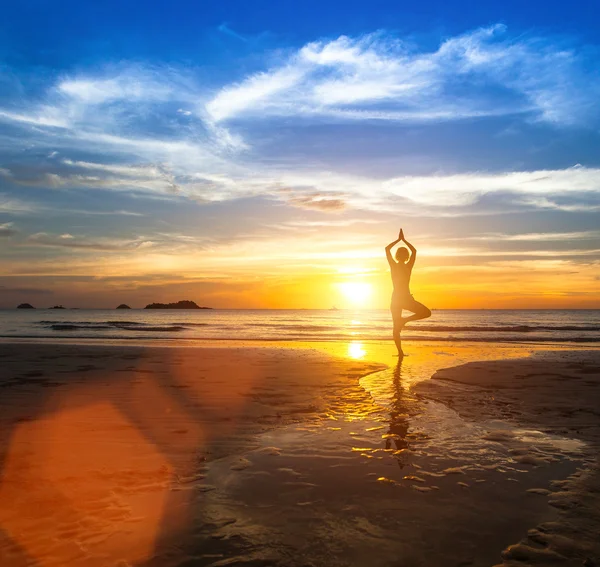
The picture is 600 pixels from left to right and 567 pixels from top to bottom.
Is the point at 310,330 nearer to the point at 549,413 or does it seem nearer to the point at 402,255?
the point at 402,255

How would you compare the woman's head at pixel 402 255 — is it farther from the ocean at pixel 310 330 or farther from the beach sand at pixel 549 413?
the ocean at pixel 310 330

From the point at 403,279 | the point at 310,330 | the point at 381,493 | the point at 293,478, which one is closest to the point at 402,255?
the point at 403,279

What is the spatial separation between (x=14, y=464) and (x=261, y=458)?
2614 millimetres

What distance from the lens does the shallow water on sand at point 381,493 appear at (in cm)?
329

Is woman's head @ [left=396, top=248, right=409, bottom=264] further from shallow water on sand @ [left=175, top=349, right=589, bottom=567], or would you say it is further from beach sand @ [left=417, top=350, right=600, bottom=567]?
shallow water on sand @ [left=175, top=349, right=589, bottom=567]

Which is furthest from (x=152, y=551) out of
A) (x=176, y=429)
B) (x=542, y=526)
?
(x=176, y=429)

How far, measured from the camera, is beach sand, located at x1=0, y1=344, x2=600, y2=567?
3299mm

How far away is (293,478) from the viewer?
4.70 m

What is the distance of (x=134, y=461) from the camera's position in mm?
5230

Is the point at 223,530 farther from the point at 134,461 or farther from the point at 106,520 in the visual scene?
the point at 134,461

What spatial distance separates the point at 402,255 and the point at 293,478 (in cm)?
1062

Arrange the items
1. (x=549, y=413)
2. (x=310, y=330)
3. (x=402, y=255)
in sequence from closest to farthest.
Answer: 1. (x=549, y=413)
2. (x=402, y=255)
3. (x=310, y=330)

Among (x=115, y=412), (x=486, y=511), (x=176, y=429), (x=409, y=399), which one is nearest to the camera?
(x=486, y=511)

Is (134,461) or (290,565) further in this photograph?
(134,461)
